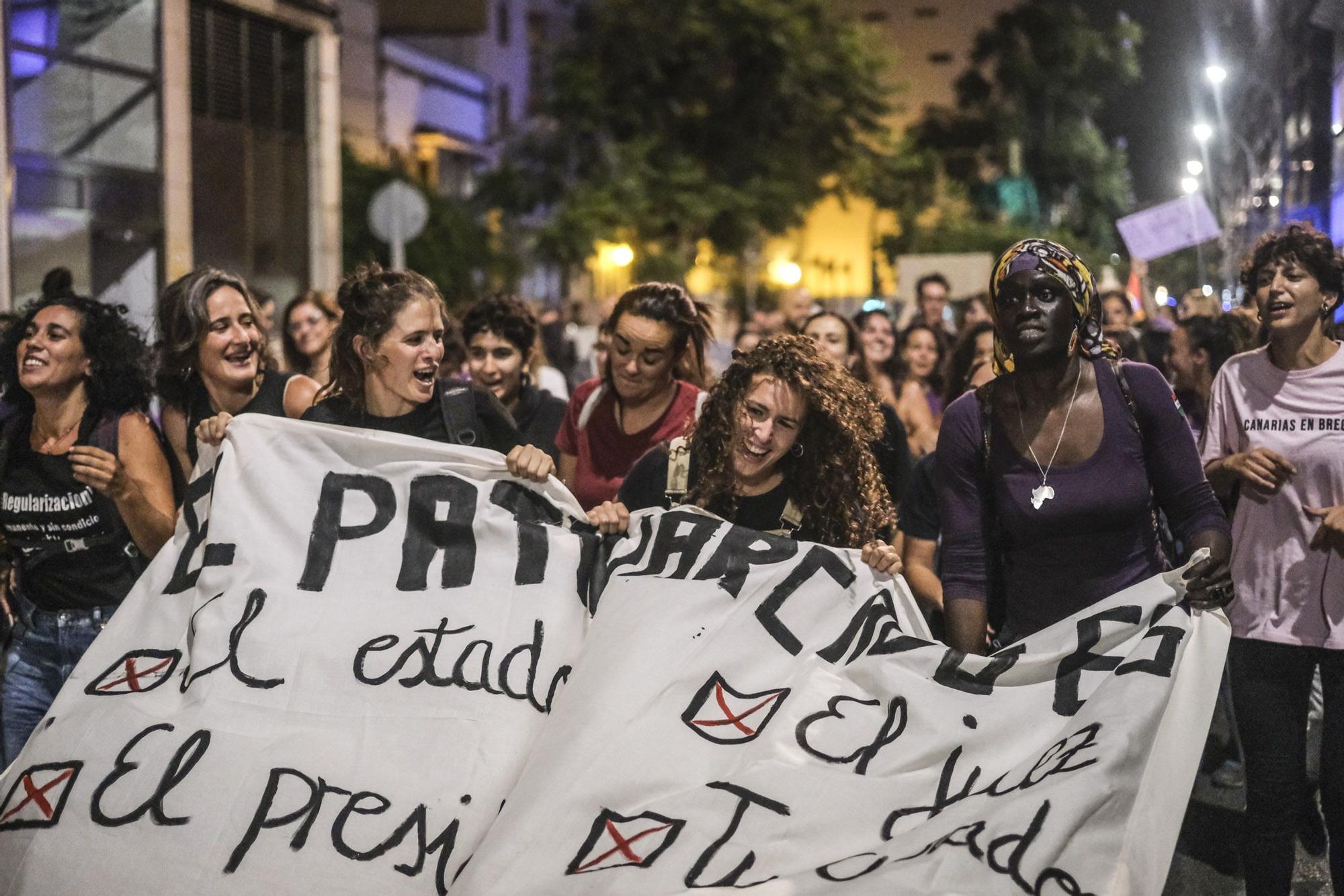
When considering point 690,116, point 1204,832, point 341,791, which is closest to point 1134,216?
point 1204,832

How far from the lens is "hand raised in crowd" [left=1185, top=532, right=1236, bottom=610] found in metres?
3.70

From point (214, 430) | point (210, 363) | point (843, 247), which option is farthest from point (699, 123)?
point (214, 430)

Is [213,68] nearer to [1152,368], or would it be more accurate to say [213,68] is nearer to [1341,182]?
[1341,182]

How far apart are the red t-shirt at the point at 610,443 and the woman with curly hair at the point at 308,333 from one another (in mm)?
2606

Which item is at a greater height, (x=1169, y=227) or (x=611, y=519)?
(x=1169, y=227)

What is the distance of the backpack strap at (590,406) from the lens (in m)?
5.79

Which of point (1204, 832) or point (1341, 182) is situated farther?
point (1341, 182)

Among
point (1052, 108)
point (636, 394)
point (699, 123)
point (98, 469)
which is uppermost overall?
point (1052, 108)

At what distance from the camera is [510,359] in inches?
271

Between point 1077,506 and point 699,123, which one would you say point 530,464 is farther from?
point 699,123

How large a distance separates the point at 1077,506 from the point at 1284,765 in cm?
102

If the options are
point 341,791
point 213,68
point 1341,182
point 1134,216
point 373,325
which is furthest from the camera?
point 1341,182

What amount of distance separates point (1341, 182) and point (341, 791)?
1887cm

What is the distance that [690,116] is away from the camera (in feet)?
113
